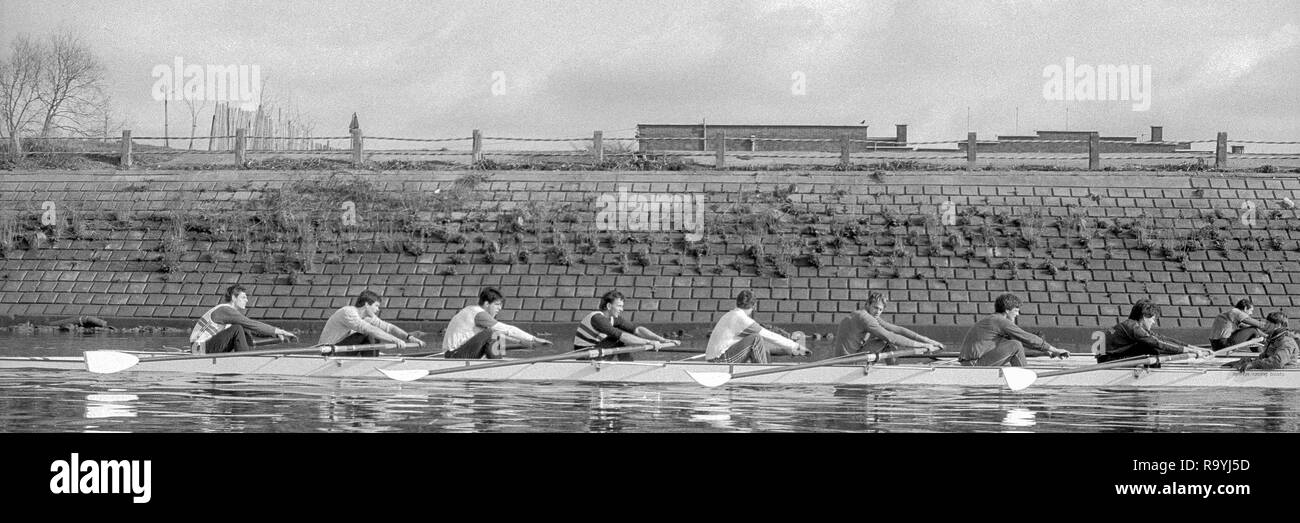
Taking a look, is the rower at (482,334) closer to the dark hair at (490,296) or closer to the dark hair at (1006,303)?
the dark hair at (490,296)

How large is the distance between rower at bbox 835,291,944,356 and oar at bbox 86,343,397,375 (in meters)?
5.36

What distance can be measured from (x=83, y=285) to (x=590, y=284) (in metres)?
10.8

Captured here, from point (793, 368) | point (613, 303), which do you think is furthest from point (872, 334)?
point (613, 303)

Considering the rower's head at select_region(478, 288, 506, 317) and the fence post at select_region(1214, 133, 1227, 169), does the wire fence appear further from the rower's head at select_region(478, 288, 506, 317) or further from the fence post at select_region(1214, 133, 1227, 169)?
the rower's head at select_region(478, 288, 506, 317)

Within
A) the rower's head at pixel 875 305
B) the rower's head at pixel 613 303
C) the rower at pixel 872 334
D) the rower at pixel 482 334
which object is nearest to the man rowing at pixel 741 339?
the rower at pixel 872 334

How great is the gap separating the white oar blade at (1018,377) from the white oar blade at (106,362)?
32.8ft

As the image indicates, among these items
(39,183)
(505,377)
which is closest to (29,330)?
(39,183)

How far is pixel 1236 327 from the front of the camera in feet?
60.8

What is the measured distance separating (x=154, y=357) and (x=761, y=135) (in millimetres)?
33776

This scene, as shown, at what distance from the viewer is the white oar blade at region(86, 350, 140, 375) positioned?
51.1ft

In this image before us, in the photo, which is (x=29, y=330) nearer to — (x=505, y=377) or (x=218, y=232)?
(x=218, y=232)

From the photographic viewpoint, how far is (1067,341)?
2516 centimetres

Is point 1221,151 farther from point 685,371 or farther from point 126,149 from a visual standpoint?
point 126,149

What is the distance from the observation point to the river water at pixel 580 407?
11.1m
